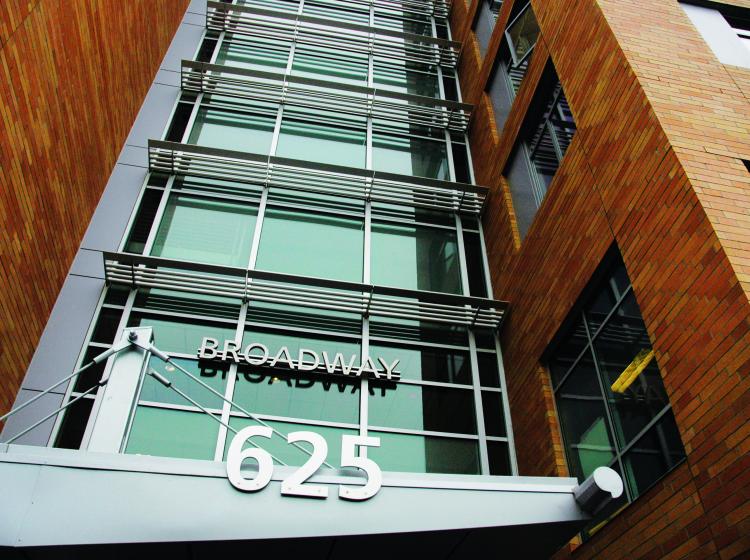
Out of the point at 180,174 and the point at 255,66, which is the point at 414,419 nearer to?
the point at 180,174

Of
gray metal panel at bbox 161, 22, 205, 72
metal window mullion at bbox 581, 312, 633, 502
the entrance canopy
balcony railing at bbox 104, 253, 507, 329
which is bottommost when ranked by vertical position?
the entrance canopy

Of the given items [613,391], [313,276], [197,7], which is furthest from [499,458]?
[197,7]

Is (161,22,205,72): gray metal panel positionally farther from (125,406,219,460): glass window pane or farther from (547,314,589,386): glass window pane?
(547,314,589,386): glass window pane

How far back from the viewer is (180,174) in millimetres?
14164

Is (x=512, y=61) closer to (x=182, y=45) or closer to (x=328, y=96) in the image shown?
(x=328, y=96)

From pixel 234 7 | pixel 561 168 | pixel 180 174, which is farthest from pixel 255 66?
pixel 561 168

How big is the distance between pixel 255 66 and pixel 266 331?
8.64 meters

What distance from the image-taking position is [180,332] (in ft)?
38.4

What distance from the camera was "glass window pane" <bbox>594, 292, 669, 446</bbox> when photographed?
8.03m

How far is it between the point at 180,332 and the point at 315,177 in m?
4.74

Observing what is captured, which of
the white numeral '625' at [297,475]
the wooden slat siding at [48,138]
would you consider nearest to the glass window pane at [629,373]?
the white numeral '625' at [297,475]

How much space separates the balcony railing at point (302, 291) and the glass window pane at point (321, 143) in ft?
13.8

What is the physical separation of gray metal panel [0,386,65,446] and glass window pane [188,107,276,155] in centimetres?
694

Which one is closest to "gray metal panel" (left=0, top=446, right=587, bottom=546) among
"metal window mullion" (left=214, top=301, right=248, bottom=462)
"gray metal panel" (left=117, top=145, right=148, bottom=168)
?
"metal window mullion" (left=214, top=301, right=248, bottom=462)
